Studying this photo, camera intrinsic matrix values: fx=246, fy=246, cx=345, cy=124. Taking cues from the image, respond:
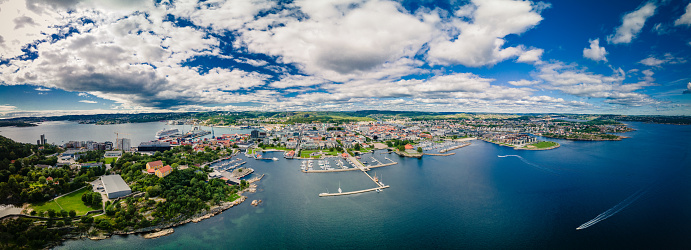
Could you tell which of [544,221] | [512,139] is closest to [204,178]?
[544,221]

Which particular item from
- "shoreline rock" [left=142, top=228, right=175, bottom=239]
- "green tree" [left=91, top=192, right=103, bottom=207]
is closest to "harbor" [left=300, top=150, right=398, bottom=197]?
"shoreline rock" [left=142, top=228, right=175, bottom=239]

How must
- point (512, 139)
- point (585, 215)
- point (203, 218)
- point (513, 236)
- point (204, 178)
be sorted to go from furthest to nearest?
1. point (512, 139)
2. point (204, 178)
3. point (585, 215)
4. point (203, 218)
5. point (513, 236)

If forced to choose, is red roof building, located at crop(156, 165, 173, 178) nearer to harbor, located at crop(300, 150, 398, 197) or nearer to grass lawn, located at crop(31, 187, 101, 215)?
grass lawn, located at crop(31, 187, 101, 215)

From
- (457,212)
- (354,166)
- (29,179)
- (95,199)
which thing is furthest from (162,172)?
(457,212)

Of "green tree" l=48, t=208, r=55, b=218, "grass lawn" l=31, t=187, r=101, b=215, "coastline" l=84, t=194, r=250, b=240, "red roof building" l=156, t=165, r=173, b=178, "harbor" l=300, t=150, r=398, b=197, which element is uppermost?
"red roof building" l=156, t=165, r=173, b=178

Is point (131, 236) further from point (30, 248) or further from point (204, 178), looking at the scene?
point (204, 178)

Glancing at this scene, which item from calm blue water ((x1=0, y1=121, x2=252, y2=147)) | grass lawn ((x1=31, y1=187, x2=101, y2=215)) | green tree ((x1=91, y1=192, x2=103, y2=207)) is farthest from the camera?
calm blue water ((x1=0, y1=121, x2=252, y2=147))

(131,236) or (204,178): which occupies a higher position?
(204,178)
